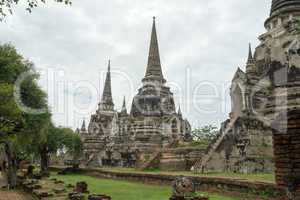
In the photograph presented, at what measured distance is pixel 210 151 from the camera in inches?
939

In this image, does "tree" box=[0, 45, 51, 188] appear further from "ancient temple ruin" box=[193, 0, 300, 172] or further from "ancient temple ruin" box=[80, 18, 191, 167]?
"ancient temple ruin" box=[80, 18, 191, 167]

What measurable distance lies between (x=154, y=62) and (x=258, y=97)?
20.2 m

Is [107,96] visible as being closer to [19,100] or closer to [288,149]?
[19,100]

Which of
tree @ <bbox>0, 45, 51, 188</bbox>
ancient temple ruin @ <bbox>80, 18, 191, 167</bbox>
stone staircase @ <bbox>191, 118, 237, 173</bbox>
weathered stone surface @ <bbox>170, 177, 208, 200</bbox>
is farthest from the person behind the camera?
ancient temple ruin @ <bbox>80, 18, 191, 167</bbox>

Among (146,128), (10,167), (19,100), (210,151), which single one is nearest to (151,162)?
(210,151)

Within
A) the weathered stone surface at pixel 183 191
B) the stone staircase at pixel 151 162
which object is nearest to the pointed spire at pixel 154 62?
the stone staircase at pixel 151 162

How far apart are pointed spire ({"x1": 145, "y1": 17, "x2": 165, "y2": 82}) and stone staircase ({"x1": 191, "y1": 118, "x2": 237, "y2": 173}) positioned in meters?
20.7

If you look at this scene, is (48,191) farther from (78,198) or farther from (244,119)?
(244,119)

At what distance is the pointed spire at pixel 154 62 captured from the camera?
45.0 m

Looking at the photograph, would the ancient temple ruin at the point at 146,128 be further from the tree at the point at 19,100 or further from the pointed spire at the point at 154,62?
the tree at the point at 19,100

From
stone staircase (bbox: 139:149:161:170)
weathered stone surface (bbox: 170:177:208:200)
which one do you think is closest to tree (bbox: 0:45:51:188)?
weathered stone surface (bbox: 170:177:208:200)

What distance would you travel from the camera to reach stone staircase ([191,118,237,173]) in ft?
76.1

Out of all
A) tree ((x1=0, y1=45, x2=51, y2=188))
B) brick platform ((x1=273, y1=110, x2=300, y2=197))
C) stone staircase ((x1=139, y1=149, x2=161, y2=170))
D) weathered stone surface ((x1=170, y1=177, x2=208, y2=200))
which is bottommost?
stone staircase ((x1=139, y1=149, x2=161, y2=170))

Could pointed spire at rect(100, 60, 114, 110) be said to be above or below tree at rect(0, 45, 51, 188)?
above
